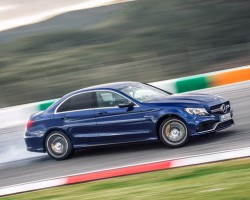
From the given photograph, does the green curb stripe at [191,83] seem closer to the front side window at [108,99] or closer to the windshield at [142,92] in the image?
the windshield at [142,92]

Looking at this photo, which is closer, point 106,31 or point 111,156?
point 111,156

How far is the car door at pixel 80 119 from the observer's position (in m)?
13.2

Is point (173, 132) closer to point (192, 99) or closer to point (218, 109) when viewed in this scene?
point (192, 99)

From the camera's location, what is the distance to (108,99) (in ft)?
43.2

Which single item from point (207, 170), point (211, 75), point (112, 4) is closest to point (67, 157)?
point (207, 170)

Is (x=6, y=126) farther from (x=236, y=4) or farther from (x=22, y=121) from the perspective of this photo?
(x=236, y=4)

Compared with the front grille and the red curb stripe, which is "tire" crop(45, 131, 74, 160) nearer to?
the red curb stripe

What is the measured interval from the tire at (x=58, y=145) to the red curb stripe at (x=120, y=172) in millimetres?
2090

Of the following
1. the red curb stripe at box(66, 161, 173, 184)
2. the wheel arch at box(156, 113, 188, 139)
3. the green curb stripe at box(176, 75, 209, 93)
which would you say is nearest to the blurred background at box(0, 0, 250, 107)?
the green curb stripe at box(176, 75, 209, 93)

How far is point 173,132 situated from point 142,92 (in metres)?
1.26

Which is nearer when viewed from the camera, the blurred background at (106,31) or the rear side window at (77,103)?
the rear side window at (77,103)

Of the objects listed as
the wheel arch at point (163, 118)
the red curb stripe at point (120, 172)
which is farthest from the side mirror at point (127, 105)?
the red curb stripe at point (120, 172)

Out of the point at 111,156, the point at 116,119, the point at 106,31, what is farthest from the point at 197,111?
the point at 106,31

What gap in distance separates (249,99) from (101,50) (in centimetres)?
3726
